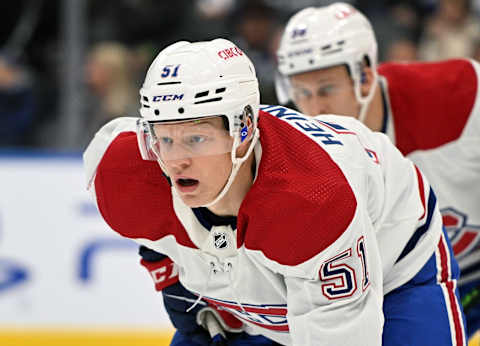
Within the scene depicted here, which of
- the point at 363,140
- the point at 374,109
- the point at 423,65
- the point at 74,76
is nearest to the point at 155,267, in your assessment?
the point at 363,140

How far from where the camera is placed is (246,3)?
5.05m

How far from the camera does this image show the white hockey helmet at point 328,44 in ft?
9.48

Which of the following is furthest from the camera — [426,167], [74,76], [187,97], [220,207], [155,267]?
[74,76]

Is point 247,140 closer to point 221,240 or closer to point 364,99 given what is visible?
point 221,240

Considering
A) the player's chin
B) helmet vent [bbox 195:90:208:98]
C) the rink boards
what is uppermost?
helmet vent [bbox 195:90:208:98]

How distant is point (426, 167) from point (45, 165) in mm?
2351

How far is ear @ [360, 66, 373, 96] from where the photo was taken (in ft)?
9.59

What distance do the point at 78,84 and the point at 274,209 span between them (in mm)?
3236

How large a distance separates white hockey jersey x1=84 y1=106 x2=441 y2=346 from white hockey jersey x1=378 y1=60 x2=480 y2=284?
1.68ft

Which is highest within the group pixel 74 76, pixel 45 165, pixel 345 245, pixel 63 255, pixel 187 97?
pixel 187 97

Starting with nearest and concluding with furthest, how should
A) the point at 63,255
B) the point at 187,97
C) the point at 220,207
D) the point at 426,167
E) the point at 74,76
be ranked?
the point at 187,97 → the point at 220,207 → the point at 426,167 → the point at 63,255 → the point at 74,76

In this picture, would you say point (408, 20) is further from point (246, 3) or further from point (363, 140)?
point (363, 140)

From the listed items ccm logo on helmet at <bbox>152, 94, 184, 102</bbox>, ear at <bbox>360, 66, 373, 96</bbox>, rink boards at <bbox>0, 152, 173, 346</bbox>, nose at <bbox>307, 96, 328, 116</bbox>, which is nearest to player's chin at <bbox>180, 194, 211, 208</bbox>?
ccm logo on helmet at <bbox>152, 94, 184, 102</bbox>

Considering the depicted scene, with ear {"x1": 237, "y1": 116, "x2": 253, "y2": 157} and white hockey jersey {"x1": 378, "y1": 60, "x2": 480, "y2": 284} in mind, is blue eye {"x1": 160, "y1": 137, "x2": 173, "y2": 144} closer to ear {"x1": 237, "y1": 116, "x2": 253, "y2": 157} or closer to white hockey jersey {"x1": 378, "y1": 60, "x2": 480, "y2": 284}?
ear {"x1": 237, "y1": 116, "x2": 253, "y2": 157}
